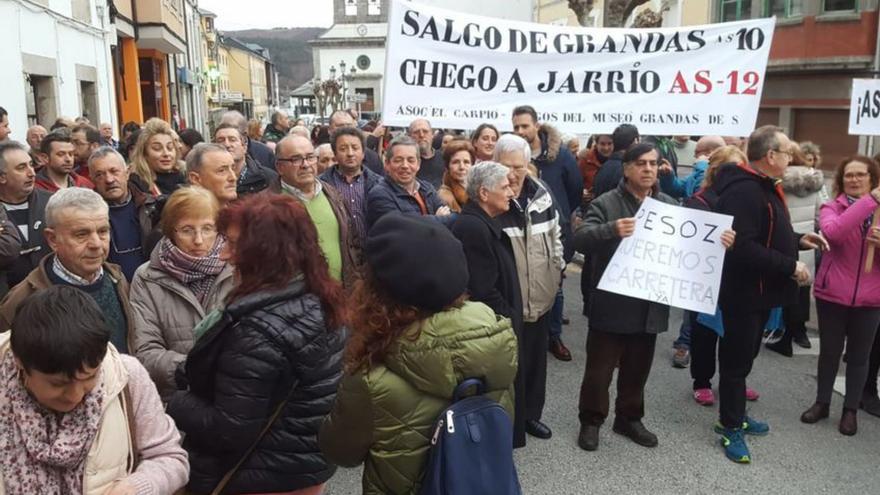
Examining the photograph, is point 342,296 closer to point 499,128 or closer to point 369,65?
point 499,128

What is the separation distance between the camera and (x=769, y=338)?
6.28m

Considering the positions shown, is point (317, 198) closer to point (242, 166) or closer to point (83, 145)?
point (242, 166)

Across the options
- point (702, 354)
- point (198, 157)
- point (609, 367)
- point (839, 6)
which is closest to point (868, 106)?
point (702, 354)

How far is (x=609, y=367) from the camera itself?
441cm

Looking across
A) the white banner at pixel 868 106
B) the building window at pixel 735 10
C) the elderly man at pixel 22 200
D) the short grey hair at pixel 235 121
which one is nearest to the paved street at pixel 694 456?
the elderly man at pixel 22 200

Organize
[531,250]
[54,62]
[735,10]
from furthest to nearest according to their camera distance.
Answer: [735,10]
[54,62]
[531,250]

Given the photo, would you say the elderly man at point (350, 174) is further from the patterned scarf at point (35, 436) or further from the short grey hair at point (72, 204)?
the patterned scarf at point (35, 436)

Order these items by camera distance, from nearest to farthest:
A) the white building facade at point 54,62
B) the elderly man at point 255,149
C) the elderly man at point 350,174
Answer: the elderly man at point 350,174 < the elderly man at point 255,149 < the white building facade at point 54,62

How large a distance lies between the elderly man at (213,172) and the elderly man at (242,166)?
698mm

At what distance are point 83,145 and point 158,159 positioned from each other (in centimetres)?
218

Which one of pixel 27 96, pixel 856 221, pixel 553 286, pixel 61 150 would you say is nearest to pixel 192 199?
pixel 553 286

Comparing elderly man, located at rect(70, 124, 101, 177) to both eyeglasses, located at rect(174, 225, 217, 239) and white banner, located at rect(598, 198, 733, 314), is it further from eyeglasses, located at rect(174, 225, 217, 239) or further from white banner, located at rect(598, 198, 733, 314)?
white banner, located at rect(598, 198, 733, 314)

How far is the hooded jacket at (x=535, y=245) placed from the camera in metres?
4.13

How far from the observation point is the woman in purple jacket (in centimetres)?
443
